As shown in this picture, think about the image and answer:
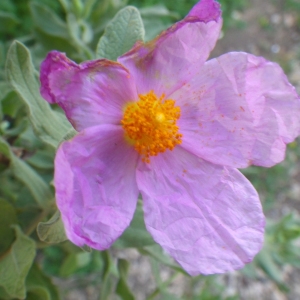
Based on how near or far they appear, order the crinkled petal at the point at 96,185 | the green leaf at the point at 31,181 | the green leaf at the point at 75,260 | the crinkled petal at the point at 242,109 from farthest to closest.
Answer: the green leaf at the point at 75,260, the green leaf at the point at 31,181, the crinkled petal at the point at 242,109, the crinkled petal at the point at 96,185

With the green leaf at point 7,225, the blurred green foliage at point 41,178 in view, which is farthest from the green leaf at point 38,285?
the green leaf at point 7,225

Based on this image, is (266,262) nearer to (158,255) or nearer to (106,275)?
(158,255)

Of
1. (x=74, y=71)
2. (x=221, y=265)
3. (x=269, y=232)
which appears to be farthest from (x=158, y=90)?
(x=269, y=232)

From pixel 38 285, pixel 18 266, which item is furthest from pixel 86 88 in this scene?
pixel 38 285

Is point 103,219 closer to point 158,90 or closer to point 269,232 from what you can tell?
point 158,90

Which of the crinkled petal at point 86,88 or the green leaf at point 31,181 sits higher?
the crinkled petal at point 86,88

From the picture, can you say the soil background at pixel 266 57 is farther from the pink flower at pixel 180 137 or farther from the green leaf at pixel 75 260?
the pink flower at pixel 180 137

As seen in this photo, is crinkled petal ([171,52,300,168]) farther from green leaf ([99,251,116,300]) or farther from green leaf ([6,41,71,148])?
green leaf ([99,251,116,300])
